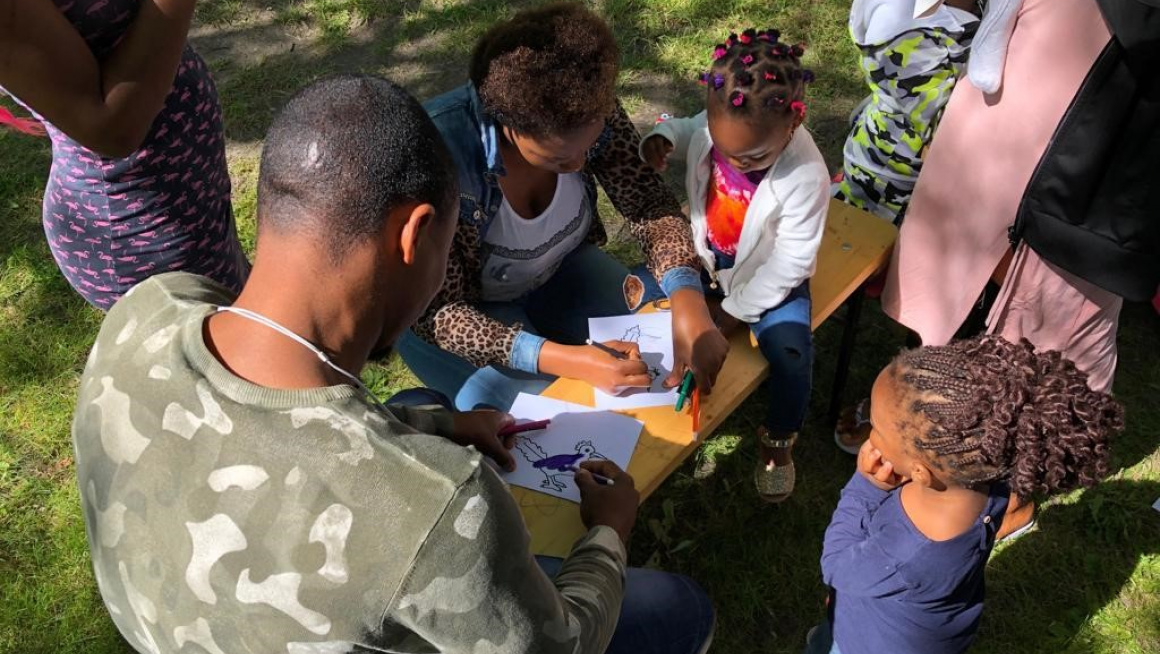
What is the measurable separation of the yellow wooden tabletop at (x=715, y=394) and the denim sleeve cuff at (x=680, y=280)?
218 mm

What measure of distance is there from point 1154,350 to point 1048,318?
1.23 m

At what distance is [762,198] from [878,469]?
0.87 meters

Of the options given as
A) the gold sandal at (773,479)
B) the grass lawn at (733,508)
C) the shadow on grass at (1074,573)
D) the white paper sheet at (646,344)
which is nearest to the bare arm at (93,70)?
the white paper sheet at (646,344)

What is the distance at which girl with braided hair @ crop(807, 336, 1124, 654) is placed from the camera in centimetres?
202

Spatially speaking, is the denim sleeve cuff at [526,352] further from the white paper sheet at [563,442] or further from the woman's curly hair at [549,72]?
the woman's curly hair at [549,72]

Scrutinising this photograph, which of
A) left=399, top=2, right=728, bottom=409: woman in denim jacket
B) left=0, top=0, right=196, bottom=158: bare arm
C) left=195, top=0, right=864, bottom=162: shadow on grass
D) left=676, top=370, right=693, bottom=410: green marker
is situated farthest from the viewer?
left=195, top=0, right=864, bottom=162: shadow on grass

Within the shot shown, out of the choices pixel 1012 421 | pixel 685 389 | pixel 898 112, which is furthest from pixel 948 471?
pixel 898 112

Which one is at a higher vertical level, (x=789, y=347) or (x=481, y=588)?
(x=481, y=588)

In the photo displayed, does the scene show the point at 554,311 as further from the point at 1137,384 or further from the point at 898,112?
the point at 1137,384

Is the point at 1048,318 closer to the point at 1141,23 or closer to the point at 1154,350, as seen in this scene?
the point at 1141,23

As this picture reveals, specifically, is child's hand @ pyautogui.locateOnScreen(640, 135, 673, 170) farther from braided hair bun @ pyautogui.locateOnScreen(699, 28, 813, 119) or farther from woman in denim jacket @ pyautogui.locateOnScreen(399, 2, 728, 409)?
braided hair bun @ pyautogui.locateOnScreen(699, 28, 813, 119)

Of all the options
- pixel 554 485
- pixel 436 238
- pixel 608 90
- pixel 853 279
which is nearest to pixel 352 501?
pixel 436 238

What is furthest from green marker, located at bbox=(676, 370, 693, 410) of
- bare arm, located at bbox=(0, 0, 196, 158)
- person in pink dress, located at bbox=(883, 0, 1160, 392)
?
bare arm, located at bbox=(0, 0, 196, 158)

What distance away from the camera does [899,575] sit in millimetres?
2152
